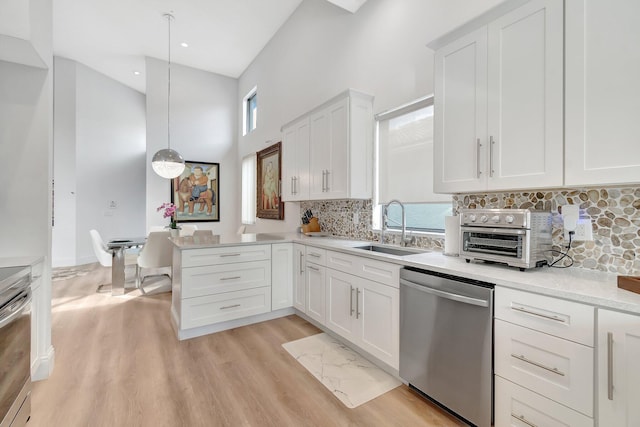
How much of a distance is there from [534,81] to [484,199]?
81 cm

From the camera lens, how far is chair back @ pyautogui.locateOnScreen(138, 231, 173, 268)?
3987mm

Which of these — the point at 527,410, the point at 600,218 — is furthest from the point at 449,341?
the point at 600,218

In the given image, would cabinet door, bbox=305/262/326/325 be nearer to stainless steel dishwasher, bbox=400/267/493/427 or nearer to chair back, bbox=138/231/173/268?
stainless steel dishwasher, bbox=400/267/493/427

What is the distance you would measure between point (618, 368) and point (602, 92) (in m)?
1.16

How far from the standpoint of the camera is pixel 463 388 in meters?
1.61

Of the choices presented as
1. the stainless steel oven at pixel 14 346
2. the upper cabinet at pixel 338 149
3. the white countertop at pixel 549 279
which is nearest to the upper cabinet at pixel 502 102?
the white countertop at pixel 549 279

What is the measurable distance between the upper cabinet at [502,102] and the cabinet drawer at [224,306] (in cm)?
212

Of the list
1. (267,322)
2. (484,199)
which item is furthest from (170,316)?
(484,199)

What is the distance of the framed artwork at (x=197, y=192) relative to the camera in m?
6.01

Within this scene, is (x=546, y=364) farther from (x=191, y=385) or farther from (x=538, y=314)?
(x=191, y=385)

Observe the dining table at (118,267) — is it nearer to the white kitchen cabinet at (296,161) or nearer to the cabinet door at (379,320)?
the white kitchen cabinet at (296,161)

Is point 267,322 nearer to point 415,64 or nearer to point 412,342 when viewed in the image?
point 412,342

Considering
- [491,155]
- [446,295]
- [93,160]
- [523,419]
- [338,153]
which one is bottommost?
[523,419]

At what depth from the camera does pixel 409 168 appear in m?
2.70
